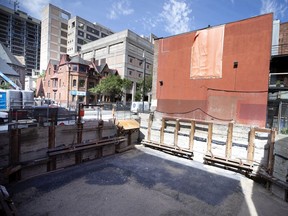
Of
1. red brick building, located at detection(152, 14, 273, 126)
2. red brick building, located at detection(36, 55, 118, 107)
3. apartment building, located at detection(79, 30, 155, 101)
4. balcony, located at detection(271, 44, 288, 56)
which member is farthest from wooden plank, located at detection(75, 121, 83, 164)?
apartment building, located at detection(79, 30, 155, 101)

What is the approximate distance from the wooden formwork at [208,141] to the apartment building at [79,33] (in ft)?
200

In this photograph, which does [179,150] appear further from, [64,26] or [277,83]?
[64,26]

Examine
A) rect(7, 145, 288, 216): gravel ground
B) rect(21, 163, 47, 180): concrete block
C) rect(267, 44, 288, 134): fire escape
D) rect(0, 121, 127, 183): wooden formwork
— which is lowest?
rect(7, 145, 288, 216): gravel ground

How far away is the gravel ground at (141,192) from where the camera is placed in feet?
21.7

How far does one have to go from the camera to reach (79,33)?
6506cm

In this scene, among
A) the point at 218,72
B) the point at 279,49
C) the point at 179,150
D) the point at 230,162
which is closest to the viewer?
the point at 230,162

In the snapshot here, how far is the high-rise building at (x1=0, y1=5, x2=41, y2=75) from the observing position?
91.8 metres

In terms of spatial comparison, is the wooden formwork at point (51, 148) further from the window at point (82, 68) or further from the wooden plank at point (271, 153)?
the window at point (82, 68)

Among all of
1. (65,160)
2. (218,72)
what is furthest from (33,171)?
(218,72)

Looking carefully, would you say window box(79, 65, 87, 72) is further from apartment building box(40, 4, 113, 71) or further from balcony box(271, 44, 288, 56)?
apartment building box(40, 4, 113, 71)

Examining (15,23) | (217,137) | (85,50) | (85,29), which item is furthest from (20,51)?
(217,137)

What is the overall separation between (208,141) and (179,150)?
2235 millimetres

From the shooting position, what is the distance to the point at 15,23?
97.2m

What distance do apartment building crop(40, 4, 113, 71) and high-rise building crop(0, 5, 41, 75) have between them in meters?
39.3
